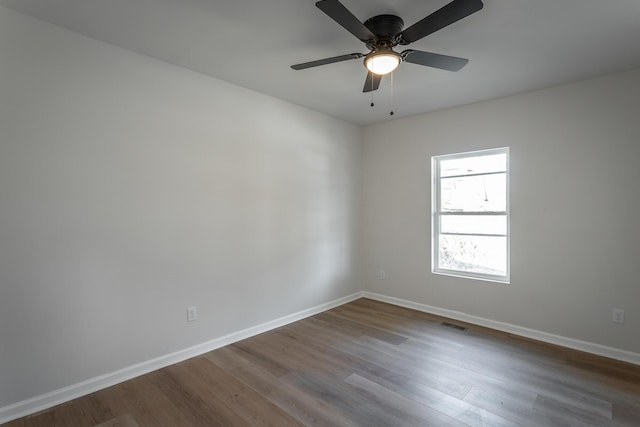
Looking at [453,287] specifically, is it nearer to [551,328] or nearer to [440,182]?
[551,328]

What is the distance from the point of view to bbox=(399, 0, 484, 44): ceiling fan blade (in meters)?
1.52

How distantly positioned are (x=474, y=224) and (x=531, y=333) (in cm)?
132

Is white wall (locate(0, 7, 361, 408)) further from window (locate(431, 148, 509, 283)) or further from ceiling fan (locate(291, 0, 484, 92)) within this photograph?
window (locate(431, 148, 509, 283))

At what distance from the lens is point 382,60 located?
2.07 meters

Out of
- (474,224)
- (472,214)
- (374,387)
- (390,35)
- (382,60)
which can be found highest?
(390,35)

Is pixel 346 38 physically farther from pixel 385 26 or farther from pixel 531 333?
pixel 531 333

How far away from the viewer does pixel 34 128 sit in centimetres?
210

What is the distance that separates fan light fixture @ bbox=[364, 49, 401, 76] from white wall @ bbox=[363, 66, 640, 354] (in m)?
2.10

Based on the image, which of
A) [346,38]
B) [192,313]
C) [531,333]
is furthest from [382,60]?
[531,333]

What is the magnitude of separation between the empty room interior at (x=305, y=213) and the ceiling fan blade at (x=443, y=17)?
12mm

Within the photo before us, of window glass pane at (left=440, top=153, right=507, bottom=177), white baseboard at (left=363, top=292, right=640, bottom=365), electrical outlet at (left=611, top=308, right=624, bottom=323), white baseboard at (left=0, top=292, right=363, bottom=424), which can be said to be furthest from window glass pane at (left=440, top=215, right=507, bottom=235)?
white baseboard at (left=0, top=292, right=363, bottom=424)

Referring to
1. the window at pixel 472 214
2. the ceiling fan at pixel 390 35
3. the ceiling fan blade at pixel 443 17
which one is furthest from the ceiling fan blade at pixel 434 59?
the window at pixel 472 214

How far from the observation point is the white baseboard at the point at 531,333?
2.83 meters

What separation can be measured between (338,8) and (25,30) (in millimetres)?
2139
